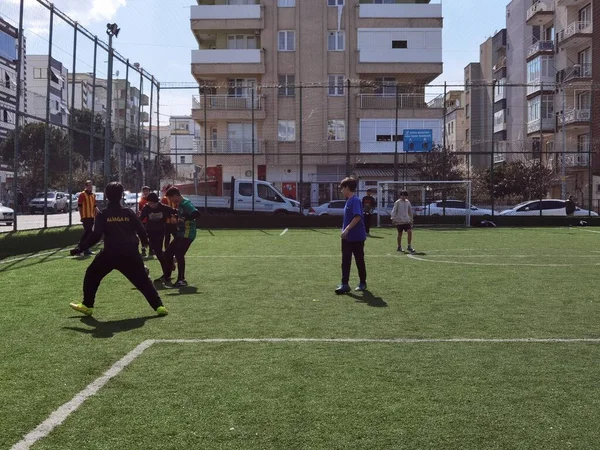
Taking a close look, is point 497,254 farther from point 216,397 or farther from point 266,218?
point 266,218

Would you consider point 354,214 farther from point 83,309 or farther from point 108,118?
point 108,118

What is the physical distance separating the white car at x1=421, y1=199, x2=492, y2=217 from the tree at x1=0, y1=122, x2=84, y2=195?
17.4m

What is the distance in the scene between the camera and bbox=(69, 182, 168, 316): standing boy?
8.67m

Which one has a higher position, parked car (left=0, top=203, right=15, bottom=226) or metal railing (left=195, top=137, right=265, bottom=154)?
metal railing (left=195, top=137, right=265, bottom=154)

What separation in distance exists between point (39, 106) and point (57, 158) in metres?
1.96

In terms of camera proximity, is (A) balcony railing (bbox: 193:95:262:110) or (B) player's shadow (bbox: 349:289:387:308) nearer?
(B) player's shadow (bbox: 349:289:387:308)

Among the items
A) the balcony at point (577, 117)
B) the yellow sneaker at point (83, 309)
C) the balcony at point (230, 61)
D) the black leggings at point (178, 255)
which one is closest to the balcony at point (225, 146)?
the balcony at point (230, 61)

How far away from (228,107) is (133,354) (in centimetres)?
3565

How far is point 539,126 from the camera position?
152ft

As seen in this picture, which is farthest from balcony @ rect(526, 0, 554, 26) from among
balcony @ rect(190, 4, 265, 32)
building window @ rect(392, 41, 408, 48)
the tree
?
the tree

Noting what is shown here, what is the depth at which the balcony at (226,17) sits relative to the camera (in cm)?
5019

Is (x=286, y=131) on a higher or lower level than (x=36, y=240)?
higher

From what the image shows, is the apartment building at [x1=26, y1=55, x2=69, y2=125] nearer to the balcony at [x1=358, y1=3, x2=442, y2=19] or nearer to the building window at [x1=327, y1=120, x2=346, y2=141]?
the building window at [x1=327, y1=120, x2=346, y2=141]

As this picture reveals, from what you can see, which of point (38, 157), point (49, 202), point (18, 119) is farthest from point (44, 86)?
point (49, 202)
